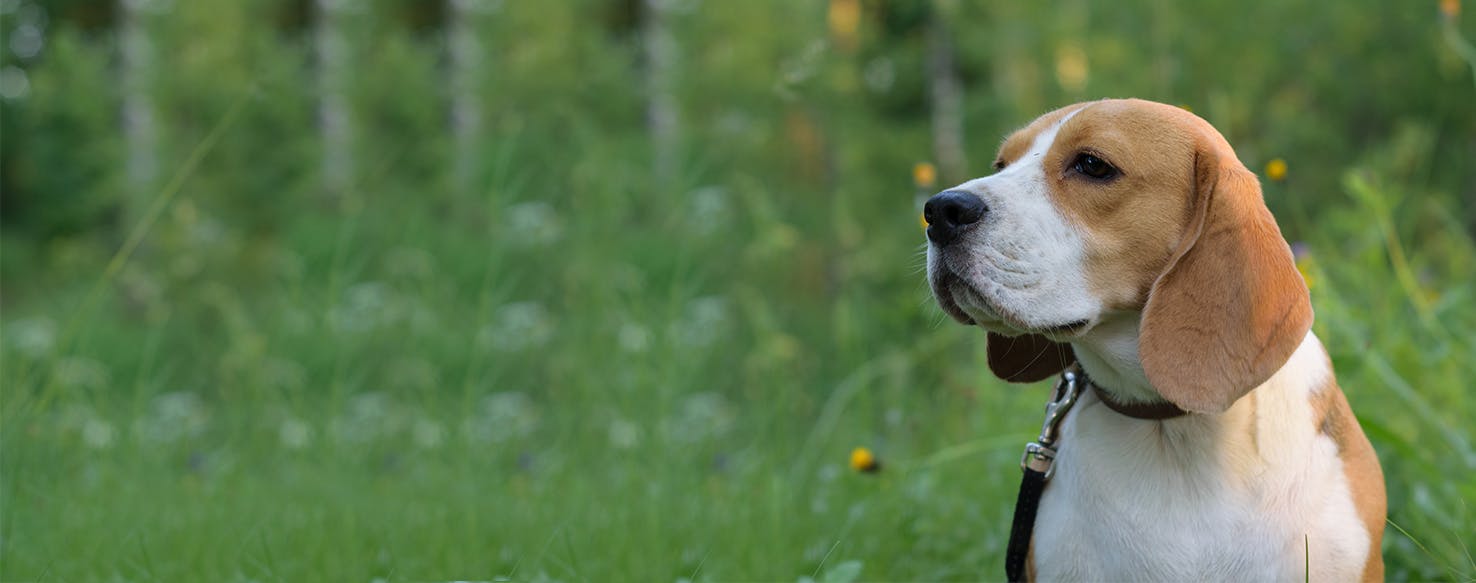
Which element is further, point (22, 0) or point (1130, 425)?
point (22, 0)

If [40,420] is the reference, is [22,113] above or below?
below

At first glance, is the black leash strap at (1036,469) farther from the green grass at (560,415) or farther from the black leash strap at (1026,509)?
the green grass at (560,415)

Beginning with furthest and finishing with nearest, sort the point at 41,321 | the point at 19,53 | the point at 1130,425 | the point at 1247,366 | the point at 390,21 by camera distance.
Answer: the point at 19,53
the point at 41,321
the point at 390,21
the point at 1130,425
the point at 1247,366

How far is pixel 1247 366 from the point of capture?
2.55m

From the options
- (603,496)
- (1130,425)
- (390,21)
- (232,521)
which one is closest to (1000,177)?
(1130,425)

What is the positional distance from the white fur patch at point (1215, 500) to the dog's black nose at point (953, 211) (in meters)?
0.59

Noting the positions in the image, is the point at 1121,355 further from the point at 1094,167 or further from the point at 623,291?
the point at 623,291

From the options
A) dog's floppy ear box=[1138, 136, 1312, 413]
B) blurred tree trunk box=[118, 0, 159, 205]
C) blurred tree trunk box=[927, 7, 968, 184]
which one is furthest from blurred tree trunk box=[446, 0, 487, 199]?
dog's floppy ear box=[1138, 136, 1312, 413]

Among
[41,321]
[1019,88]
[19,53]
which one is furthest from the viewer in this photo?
[19,53]

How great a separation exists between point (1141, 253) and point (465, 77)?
17.3 feet

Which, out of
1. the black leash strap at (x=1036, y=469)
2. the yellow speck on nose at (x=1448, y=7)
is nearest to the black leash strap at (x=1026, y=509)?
the black leash strap at (x=1036, y=469)

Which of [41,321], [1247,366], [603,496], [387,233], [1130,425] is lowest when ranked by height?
[41,321]

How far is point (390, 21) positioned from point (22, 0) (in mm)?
8397

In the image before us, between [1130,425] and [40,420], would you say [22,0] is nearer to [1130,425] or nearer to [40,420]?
[40,420]
